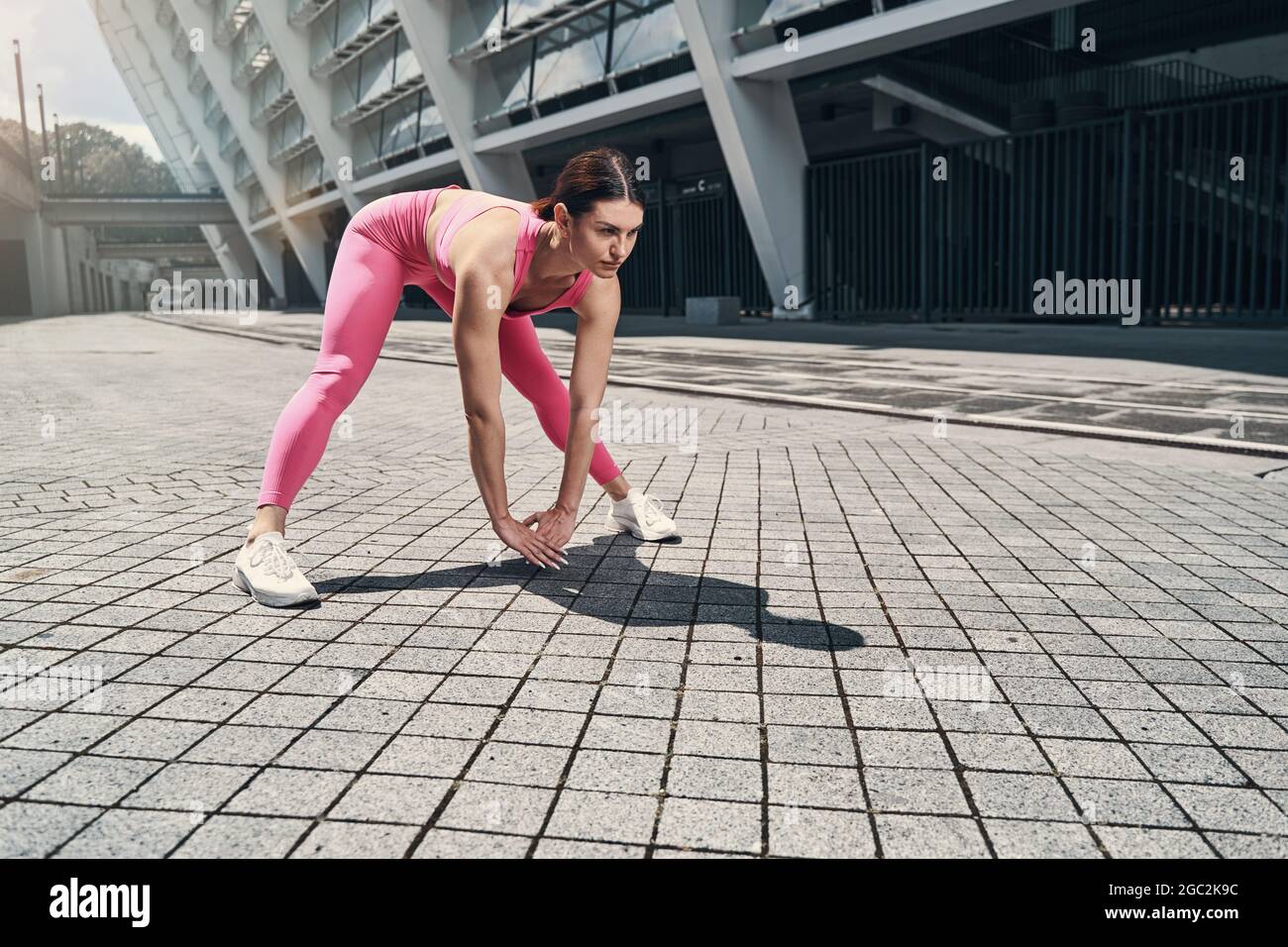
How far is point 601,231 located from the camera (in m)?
3.27

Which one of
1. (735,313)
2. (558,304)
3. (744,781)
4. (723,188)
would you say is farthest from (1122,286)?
(744,781)

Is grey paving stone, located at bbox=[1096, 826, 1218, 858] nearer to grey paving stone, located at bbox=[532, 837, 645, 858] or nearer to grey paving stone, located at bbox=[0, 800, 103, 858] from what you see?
grey paving stone, located at bbox=[532, 837, 645, 858]

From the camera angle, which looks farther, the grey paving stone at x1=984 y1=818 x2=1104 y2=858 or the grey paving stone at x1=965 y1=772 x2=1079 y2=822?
the grey paving stone at x1=965 y1=772 x2=1079 y2=822

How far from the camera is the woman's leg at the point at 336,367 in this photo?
360 centimetres

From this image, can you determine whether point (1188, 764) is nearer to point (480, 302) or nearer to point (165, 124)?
point (480, 302)

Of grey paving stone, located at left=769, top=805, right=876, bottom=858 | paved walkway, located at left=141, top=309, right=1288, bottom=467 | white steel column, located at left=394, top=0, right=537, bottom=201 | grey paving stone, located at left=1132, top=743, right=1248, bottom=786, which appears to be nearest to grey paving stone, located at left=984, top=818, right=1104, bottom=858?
grey paving stone, located at left=769, top=805, right=876, bottom=858

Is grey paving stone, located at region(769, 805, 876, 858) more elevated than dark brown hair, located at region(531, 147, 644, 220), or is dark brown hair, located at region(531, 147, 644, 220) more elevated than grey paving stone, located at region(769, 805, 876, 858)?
dark brown hair, located at region(531, 147, 644, 220)

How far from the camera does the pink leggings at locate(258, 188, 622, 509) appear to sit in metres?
3.61

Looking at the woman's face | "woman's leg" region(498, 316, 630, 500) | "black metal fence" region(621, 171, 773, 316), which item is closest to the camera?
the woman's face

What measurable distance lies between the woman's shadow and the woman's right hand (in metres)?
0.12

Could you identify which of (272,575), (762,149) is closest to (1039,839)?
(272,575)

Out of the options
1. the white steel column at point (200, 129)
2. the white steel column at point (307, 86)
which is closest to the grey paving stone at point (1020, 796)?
the white steel column at point (307, 86)

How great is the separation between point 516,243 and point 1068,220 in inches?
683
